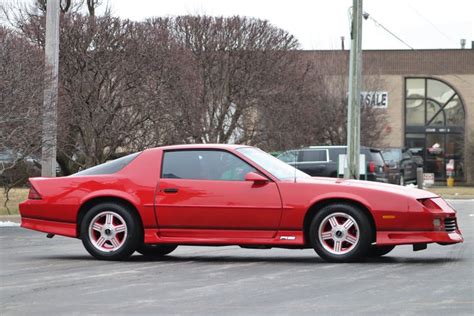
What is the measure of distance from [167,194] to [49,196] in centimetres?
144

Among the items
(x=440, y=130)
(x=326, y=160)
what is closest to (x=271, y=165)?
(x=326, y=160)

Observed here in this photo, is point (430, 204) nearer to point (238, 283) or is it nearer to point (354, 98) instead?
point (238, 283)

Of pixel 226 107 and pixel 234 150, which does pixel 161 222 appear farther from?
pixel 226 107

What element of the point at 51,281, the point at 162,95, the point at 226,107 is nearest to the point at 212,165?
the point at 51,281

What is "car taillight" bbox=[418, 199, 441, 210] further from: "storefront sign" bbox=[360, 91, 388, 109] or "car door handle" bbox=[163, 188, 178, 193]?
"storefront sign" bbox=[360, 91, 388, 109]

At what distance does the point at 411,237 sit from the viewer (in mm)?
10648

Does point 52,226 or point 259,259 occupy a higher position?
point 52,226

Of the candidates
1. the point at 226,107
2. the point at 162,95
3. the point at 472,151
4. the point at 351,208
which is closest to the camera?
the point at 351,208

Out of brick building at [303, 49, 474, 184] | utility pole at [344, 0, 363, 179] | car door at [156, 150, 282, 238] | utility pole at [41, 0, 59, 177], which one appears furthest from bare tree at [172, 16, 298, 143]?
brick building at [303, 49, 474, 184]

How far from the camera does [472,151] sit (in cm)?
5484

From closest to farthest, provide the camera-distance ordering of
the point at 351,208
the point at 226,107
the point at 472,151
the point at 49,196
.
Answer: the point at 351,208, the point at 49,196, the point at 226,107, the point at 472,151

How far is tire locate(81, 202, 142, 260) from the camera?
11234 millimetres

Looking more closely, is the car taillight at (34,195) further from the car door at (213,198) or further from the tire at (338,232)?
the tire at (338,232)

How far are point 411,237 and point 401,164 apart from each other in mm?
25800
